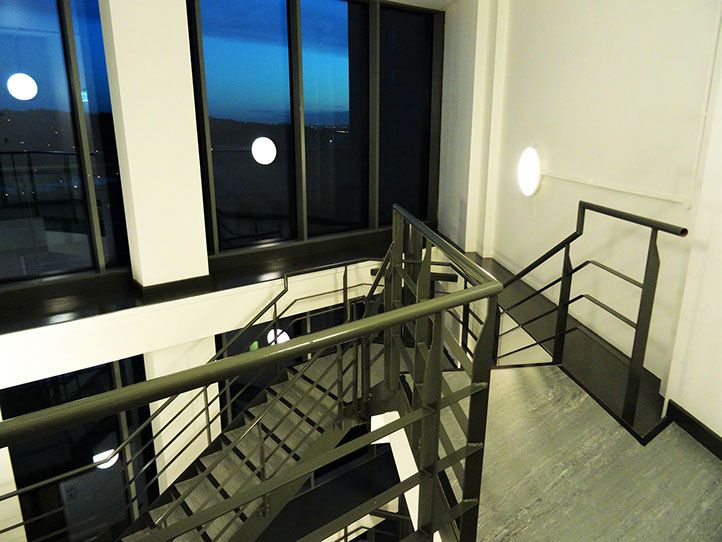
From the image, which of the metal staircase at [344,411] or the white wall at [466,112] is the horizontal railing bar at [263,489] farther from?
the white wall at [466,112]

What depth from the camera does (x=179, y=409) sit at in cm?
389

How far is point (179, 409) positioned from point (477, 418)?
3113mm

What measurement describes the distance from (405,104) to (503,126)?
1.18 meters

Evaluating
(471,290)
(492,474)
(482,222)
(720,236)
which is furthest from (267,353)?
(482,222)

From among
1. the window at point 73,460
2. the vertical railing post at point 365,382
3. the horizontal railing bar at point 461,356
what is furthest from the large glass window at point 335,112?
the horizontal railing bar at point 461,356

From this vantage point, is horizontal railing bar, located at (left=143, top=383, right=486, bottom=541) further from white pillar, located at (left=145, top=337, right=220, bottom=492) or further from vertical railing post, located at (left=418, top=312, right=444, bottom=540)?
white pillar, located at (left=145, top=337, right=220, bottom=492)

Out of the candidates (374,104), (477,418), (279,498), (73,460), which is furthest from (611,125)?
(73,460)

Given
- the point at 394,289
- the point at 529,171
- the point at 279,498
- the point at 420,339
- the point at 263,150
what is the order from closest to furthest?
1. the point at 420,339
2. the point at 394,289
3. the point at 279,498
4. the point at 529,171
5. the point at 263,150

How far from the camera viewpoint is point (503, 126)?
4.24 meters

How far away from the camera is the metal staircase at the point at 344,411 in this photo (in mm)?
982

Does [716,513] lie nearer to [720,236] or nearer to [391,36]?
[720,236]

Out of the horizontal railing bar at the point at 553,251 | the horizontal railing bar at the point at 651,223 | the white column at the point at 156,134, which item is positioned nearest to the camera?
the horizontal railing bar at the point at 651,223

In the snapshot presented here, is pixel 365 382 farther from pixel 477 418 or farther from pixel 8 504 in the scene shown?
pixel 8 504

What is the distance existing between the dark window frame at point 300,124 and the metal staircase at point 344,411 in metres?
0.70
